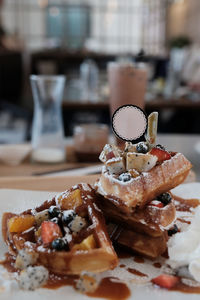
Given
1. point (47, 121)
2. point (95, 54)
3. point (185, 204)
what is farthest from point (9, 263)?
point (95, 54)

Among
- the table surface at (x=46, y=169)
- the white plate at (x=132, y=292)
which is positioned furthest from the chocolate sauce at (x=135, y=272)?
the table surface at (x=46, y=169)

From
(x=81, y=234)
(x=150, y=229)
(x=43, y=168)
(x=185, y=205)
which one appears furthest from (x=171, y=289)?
(x=43, y=168)

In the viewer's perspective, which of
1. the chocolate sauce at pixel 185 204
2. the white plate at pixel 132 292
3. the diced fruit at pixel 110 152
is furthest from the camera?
the chocolate sauce at pixel 185 204

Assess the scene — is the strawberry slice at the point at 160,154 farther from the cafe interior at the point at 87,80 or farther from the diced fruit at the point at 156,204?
the cafe interior at the point at 87,80

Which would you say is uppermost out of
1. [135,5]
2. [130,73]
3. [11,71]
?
[135,5]

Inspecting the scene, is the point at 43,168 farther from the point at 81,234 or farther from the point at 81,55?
the point at 81,55

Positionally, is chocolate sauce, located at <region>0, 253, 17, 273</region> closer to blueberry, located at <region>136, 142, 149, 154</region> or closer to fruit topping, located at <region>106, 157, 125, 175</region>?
fruit topping, located at <region>106, 157, 125, 175</region>

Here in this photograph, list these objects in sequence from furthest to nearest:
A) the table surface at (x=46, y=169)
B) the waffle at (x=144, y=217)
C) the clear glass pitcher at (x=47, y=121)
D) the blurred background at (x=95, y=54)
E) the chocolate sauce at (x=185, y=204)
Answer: the blurred background at (x=95, y=54), the clear glass pitcher at (x=47, y=121), the table surface at (x=46, y=169), the chocolate sauce at (x=185, y=204), the waffle at (x=144, y=217)

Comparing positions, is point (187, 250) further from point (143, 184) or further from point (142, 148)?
point (142, 148)
